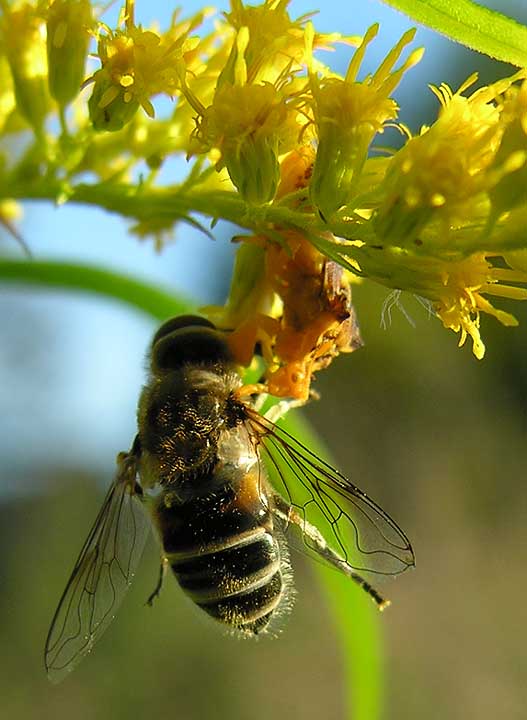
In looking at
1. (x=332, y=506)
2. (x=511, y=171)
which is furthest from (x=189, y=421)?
(x=511, y=171)

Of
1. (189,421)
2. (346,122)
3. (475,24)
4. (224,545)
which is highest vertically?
(475,24)

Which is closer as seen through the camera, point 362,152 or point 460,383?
point 362,152

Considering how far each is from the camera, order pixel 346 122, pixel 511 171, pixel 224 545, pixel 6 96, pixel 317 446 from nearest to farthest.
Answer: pixel 511 171 → pixel 346 122 → pixel 224 545 → pixel 6 96 → pixel 317 446

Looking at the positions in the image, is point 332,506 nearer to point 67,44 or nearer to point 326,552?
point 326,552

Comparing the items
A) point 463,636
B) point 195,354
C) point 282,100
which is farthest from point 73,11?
point 463,636

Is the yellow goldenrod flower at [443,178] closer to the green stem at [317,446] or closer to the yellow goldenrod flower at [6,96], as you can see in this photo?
the green stem at [317,446]

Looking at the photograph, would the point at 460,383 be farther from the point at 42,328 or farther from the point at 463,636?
the point at 42,328

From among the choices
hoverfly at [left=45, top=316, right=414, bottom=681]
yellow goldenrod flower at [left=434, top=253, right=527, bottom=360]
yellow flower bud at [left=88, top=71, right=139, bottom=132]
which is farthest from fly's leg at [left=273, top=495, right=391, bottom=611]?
yellow flower bud at [left=88, top=71, right=139, bottom=132]
